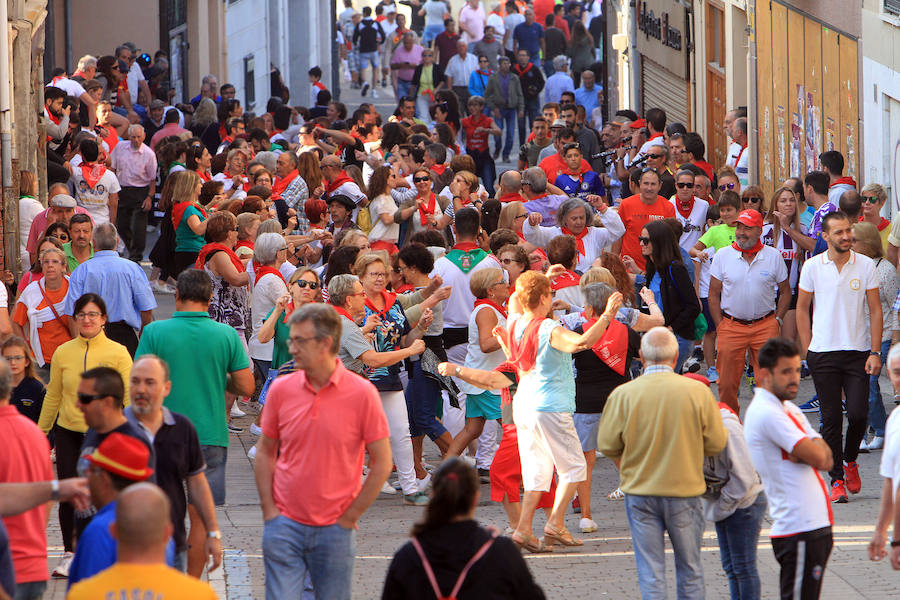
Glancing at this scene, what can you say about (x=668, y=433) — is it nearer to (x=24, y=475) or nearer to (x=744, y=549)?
(x=744, y=549)

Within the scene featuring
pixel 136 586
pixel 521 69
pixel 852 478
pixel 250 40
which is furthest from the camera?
pixel 250 40

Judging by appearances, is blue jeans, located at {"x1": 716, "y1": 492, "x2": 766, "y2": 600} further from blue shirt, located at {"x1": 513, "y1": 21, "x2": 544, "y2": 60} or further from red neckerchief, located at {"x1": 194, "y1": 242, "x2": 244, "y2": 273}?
blue shirt, located at {"x1": 513, "y1": 21, "x2": 544, "y2": 60}

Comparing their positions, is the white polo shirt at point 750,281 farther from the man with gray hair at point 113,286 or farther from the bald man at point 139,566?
the bald man at point 139,566

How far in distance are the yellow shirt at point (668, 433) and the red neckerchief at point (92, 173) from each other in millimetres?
11099

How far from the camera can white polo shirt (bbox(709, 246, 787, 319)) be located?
11469 mm

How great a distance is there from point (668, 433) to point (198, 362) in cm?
Answer: 244

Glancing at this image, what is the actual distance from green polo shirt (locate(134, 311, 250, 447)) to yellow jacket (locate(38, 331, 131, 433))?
652 millimetres

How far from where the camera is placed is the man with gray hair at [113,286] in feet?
34.9

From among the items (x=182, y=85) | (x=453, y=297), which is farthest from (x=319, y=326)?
(x=182, y=85)

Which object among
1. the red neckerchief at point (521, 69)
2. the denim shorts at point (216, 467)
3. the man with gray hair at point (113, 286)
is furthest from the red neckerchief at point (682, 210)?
the red neckerchief at point (521, 69)

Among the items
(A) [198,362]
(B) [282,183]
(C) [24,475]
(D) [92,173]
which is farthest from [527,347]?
(D) [92,173]

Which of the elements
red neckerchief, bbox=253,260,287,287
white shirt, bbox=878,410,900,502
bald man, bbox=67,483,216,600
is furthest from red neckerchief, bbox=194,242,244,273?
bald man, bbox=67,483,216,600

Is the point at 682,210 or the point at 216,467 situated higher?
the point at 682,210

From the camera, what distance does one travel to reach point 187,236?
14906 millimetres
